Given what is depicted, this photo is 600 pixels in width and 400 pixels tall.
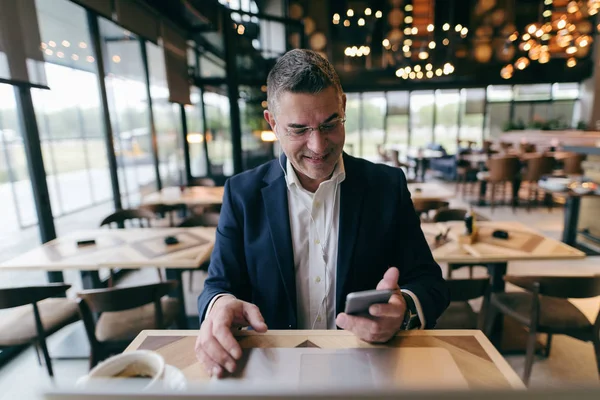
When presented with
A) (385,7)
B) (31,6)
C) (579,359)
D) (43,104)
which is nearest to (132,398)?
(579,359)

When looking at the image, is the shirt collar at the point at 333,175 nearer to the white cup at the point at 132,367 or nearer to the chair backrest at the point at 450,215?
the white cup at the point at 132,367

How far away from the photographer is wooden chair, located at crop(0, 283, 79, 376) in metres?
1.98

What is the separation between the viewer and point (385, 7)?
1056 cm

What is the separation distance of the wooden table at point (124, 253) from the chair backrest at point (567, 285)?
2.12 meters

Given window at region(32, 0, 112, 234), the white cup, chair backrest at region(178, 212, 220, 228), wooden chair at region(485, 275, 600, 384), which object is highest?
window at region(32, 0, 112, 234)

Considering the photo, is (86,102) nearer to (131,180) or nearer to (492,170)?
(131,180)

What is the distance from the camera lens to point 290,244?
1242 millimetres

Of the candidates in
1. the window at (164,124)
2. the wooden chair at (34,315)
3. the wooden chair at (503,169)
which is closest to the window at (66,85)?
the window at (164,124)

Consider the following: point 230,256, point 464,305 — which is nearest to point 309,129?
point 230,256

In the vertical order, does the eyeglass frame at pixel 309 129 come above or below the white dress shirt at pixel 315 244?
above

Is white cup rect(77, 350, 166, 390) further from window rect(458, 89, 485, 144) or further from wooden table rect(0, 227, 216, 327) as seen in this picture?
window rect(458, 89, 485, 144)

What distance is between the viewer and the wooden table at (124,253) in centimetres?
239

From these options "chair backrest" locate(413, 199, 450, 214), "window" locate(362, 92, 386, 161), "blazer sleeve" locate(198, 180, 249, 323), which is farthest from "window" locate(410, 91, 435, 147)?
"blazer sleeve" locate(198, 180, 249, 323)

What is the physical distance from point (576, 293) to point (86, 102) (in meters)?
4.91
